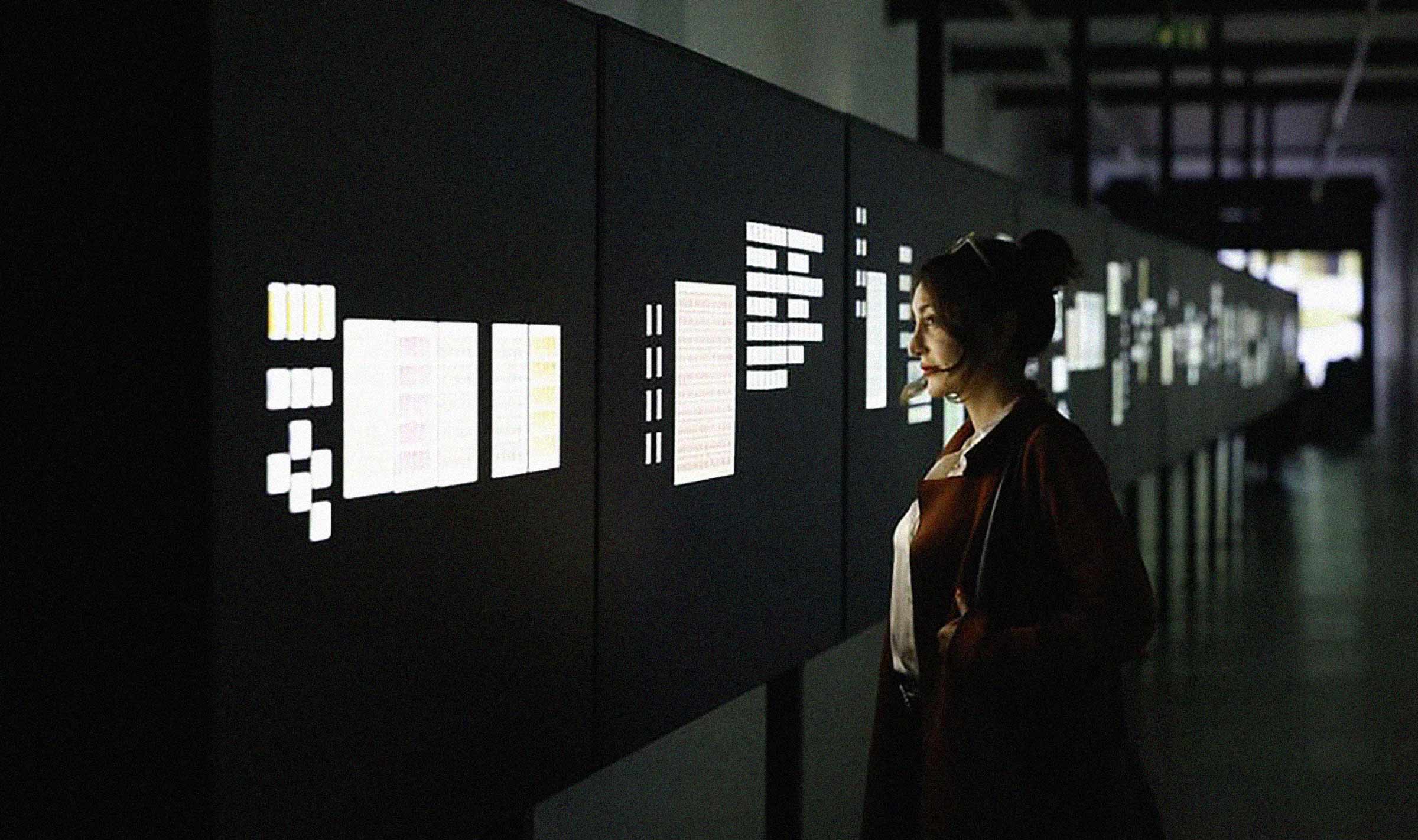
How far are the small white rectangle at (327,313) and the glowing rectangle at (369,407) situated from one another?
3 centimetres

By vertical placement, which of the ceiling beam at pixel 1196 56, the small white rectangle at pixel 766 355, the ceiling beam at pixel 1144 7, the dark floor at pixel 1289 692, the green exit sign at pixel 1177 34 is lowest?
the dark floor at pixel 1289 692

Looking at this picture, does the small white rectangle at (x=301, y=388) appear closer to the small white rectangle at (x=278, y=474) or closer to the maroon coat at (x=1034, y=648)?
the small white rectangle at (x=278, y=474)

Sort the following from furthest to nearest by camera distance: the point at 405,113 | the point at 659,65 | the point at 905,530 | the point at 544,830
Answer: the point at 544,830 < the point at 659,65 < the point at 905,530 < the point at 405,113

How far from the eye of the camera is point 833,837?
19.0ft

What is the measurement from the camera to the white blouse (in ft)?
10.3

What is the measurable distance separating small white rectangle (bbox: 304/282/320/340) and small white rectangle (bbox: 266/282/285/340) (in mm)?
55

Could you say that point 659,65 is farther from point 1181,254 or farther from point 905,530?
point 1181,254

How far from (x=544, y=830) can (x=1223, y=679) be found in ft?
15.3

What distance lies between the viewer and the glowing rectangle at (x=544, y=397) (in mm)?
2988

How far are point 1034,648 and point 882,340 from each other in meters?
2.24

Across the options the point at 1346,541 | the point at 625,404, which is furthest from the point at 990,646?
the point at 1346,541

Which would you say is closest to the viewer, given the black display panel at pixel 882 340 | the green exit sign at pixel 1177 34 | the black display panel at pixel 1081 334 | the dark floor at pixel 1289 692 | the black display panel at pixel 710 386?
the black display panel at pixel 710 386

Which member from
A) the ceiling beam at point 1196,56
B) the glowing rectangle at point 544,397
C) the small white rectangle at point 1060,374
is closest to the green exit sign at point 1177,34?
the ceiling beam at point 1196,56

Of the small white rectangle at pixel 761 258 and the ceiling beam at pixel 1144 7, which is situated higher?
the ceiling beam at pixel 1144 7
